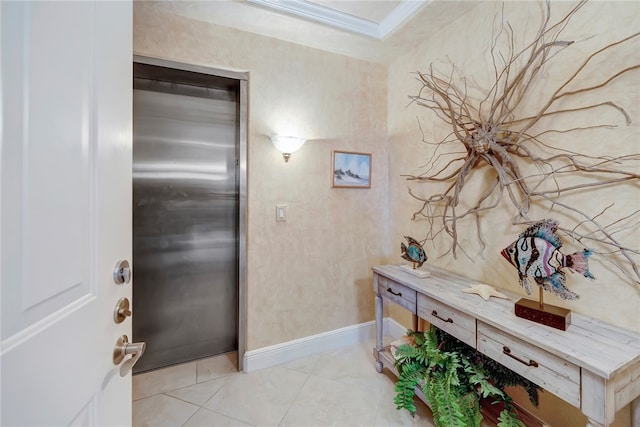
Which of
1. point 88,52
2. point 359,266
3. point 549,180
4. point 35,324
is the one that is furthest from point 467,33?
point 35,324

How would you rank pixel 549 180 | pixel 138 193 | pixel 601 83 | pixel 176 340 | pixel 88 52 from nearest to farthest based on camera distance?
pixel 88 52 → pixel 601 83 → pixel 549 180 → pixel 138 193 → pixel 176 340

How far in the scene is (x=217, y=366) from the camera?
86.4 inches

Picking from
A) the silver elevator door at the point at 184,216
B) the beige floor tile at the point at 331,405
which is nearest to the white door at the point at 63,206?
the beige floor tile at the point at 331,405

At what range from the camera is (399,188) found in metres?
2.53

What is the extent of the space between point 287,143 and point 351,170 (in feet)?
2.21

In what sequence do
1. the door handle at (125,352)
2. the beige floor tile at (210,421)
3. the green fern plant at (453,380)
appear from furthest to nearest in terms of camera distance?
the beige floor tile at (210,421)
the green fern plant at (453,380)
the door handle at (125,352)

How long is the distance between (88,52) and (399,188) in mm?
2306

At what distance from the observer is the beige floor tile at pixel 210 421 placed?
5.32 feet

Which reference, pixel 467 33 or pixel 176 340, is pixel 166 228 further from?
pixel 467 33

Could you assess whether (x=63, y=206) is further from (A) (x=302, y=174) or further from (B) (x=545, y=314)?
(A) (x=302, y=174)

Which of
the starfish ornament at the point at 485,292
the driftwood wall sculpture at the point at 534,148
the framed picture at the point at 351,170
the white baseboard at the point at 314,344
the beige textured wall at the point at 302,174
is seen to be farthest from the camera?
the framed picture at the point at 351,170

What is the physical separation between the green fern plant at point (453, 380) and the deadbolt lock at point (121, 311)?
58.7 inches

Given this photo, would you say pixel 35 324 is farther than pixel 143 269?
No

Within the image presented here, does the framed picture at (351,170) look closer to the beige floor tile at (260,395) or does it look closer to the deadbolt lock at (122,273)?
the beige floor tile at (260,395)
